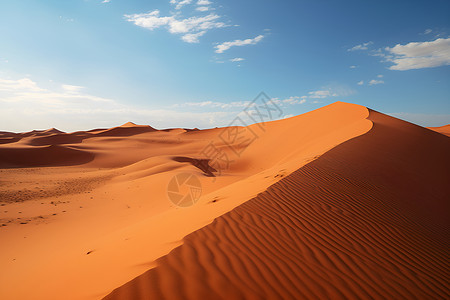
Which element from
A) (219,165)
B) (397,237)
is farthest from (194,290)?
(219,165)

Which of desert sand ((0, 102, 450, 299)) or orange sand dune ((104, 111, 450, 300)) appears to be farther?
desert sand ((0, 102, 450, 299))

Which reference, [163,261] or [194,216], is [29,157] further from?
[163,261]

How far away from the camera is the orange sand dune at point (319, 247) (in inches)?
105

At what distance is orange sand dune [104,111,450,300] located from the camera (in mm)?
2658

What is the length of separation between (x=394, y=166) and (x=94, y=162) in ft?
68.4

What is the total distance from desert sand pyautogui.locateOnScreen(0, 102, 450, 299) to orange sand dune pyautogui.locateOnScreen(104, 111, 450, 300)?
0.06 ft

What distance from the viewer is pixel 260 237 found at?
143 inches

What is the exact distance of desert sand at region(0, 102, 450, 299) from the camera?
9.12 ft

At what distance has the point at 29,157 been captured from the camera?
2009 cm

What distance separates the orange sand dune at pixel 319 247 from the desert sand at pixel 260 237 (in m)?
0.02

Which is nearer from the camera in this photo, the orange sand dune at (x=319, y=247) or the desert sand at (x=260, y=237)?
the orange sand dune at (x=319, y=247)

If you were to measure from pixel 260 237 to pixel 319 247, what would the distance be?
0.89 metres

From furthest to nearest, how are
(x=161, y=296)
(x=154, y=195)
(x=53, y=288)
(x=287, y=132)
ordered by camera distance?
(x=287, y=132) < (x=154, y=195) < (x=53, y=288) < (x=161, y=296)

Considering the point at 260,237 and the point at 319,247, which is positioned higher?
the point at 260,237
